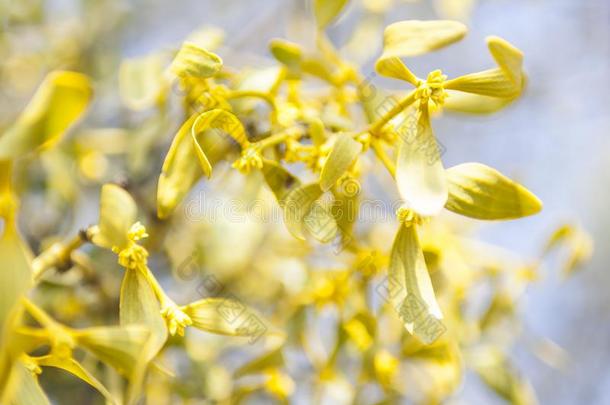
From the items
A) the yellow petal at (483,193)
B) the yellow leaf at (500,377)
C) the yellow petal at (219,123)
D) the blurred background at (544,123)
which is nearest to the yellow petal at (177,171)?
the yellow petal at (219,123)

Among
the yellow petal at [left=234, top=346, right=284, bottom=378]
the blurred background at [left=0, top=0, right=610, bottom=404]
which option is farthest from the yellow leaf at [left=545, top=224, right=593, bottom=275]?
the blurred background at [left=0, top=0, right=610, bottom=404]

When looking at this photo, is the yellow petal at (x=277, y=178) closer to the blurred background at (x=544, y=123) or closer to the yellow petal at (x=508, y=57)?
the yellow petal at (x=508, y=57)

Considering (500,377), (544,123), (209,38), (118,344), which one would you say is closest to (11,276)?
(118,344)

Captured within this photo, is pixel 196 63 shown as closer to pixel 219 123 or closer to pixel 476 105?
pixel 219 123

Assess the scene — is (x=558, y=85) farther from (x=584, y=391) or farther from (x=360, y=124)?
(x=360, y=124)

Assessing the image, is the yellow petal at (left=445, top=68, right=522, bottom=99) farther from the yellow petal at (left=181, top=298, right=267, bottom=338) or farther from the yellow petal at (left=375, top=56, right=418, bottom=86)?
the yellow petal at (left=181, top=298, right=267, bottom=338)

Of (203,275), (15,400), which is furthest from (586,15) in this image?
(15,400)

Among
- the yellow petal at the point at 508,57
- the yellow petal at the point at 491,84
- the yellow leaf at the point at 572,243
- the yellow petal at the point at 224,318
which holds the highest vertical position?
the yellow petal at the point at 508,57
